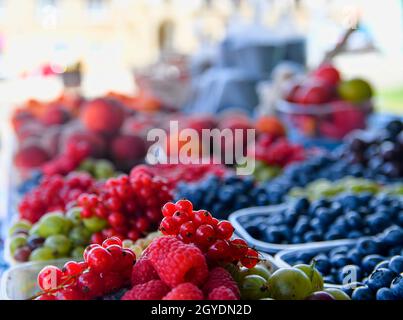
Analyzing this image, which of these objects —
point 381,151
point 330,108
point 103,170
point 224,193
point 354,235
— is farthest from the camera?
point 330,108

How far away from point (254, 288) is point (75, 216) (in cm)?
55

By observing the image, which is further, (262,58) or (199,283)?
(262,58)

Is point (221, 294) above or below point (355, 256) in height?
above

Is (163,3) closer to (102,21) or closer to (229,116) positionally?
(102,21)

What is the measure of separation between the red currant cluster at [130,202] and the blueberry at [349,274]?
1.00ft

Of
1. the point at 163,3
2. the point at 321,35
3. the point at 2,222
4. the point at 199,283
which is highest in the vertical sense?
the point at 163,3

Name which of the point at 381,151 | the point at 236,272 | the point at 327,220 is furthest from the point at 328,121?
the point at 236,272

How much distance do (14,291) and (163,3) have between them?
25.5 ft

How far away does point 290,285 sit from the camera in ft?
2.00

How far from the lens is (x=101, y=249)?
580 millimetres

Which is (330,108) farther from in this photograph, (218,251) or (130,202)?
(218,251)

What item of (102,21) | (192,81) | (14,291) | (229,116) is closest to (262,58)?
(192,81)

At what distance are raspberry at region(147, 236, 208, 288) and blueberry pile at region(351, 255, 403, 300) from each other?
0.30 m

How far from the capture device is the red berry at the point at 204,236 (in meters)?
0.59
